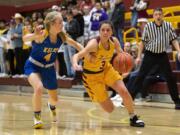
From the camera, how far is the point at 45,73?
21.4 feet

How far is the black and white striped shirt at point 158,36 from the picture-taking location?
8695 millimetres

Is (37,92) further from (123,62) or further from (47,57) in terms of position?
(123,62)

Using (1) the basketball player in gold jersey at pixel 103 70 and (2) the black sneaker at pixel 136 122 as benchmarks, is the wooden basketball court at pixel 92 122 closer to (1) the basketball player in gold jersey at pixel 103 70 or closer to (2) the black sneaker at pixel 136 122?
(2) the black sneaker at pixel 136 122

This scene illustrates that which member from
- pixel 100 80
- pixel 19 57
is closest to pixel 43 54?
pixel 100 80

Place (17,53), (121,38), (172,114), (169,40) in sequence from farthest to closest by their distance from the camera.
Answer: (17,53) < (121,38) < (169,40) < (172,114)

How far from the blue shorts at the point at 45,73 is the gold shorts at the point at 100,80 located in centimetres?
51

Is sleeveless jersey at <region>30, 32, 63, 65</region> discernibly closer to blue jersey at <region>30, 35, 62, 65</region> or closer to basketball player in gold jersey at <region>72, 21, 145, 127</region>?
blue jersey at <region>30, 35, 62, 65</region>

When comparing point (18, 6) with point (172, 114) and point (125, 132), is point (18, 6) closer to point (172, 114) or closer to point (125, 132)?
point (172, 114)

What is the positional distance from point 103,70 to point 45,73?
88 centimetres

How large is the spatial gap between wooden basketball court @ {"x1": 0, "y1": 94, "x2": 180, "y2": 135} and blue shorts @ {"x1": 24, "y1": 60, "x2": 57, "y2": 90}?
62cm

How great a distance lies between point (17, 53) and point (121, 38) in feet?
14.4

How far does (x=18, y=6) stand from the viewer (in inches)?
979

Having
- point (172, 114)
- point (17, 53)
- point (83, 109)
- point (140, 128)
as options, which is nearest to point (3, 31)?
point (17, 53)

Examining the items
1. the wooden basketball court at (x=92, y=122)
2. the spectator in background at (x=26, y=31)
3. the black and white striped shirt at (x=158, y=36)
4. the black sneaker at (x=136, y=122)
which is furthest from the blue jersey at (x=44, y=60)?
the spectator in background at (x=26, y=31)
